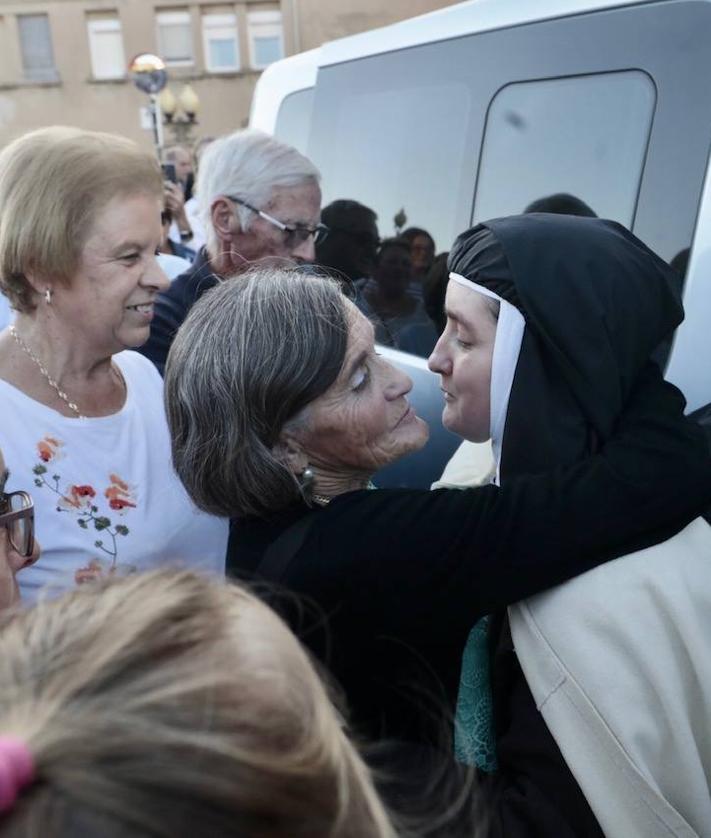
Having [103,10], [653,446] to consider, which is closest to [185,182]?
[653,446]

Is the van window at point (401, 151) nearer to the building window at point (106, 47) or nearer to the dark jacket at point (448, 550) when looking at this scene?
the dark jacket at point (448, 550)

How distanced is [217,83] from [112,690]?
97.8 ft

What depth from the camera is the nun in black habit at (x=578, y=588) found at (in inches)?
51.8

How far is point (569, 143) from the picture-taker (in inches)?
90.0

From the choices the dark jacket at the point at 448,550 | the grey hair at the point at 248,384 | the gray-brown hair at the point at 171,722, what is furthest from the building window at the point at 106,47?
the gray-brown hair at the point at 171,722

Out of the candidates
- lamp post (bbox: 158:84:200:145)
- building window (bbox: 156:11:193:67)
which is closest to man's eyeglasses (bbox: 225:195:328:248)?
lamp post (bbox: 158:84:200:145)

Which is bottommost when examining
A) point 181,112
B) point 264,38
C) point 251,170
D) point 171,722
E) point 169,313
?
point 181,112

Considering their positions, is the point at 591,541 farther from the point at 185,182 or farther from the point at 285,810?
the point at 185,182

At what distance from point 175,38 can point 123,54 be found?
1.66 metres

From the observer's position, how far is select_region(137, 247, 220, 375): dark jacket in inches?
111

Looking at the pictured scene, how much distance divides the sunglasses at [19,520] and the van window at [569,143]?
1381mm

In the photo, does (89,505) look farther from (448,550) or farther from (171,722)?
(171,722)

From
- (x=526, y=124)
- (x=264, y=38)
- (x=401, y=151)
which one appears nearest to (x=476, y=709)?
(x=526, y=124)

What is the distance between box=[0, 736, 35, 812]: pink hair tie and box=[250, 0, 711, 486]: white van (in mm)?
1560
